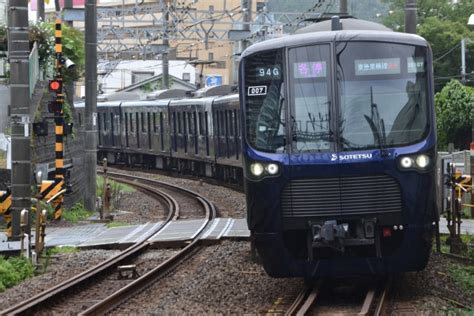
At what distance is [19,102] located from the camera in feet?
54.7

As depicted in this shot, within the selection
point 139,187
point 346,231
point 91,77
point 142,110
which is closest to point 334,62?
point 346,231

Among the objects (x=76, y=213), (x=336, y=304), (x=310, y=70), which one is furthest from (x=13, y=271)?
(x=76, y=213)

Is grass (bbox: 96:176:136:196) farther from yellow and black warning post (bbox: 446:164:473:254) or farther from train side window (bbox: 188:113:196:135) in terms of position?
yellow and black warning post (bbox: 446:164:473:254)

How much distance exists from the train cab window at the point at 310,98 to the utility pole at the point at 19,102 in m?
6.67

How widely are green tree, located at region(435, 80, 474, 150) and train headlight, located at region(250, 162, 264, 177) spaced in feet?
101

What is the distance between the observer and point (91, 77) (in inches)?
910

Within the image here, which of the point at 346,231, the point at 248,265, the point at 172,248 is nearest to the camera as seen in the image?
the point at 346,231

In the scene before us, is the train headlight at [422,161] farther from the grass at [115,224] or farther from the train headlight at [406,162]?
the grass at [115,224]

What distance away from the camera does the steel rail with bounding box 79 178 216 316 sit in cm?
1071

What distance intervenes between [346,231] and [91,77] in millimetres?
13574

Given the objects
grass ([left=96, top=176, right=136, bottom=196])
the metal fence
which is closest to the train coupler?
the metal fence

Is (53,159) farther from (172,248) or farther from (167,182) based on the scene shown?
(167,182)

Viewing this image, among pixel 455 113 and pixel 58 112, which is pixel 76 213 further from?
pixel 455 113

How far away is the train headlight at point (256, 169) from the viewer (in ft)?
35.7
